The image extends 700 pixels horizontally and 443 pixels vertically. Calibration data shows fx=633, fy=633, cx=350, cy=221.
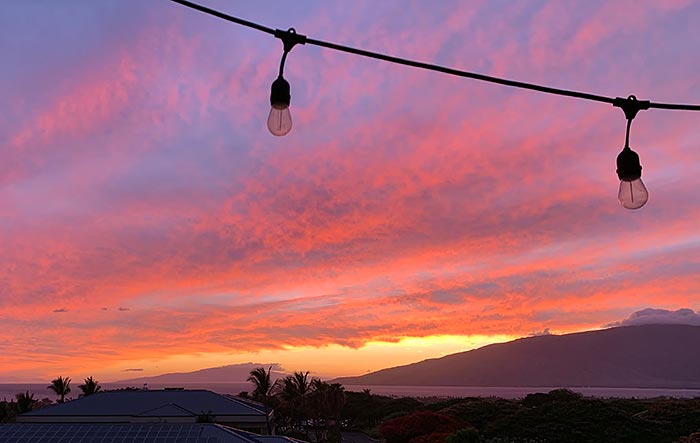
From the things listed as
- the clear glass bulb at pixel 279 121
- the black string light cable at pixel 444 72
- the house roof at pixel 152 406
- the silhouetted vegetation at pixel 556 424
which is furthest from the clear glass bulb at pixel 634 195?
A: the house roof at pixel 152 406

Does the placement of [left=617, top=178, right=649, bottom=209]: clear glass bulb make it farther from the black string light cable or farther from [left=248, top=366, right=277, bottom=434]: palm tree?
[left=248, top=366, right=277, bottom=434]: palm tree

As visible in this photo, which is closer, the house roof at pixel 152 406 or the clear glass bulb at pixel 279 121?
the clear glass bulb at pixel 279 121

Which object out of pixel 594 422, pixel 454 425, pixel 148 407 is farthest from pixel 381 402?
pixel 148 407

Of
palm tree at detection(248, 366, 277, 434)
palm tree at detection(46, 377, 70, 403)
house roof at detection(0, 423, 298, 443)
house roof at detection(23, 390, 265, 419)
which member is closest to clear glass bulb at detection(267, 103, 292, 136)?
house roof at detection(0, 423, 298, 443)

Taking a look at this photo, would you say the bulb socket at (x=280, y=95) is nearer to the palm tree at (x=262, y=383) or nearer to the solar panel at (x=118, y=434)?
the solar panel at (x=118, y=434)

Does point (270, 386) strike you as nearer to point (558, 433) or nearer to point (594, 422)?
point (558, 433)

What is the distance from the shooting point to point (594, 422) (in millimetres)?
64875

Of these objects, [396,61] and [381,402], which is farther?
[381,402]

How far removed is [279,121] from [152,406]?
49863 millimetres

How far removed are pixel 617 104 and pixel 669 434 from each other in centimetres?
6657

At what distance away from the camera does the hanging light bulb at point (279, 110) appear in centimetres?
528

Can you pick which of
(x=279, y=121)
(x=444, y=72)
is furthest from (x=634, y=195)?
(x=279, y=121)

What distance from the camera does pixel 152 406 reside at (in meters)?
50.2

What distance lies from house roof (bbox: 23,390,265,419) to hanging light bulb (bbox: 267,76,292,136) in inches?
1753
